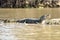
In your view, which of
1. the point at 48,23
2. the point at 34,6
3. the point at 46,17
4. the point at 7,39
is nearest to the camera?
the point at 7,39

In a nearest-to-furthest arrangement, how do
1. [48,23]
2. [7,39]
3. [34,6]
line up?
[7,39] → [48,23] → [34,6]

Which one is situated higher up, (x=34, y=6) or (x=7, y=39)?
(x=7, y=39)

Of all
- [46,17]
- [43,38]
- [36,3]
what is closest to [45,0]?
[36,3]

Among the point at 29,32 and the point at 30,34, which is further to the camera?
the point at 29,32

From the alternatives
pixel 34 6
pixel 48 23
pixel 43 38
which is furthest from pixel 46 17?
pixel 34 6

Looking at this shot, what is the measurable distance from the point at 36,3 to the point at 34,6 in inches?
47.6

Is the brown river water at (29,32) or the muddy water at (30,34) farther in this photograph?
the brown river water at (29,32)

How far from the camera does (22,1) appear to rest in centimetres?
3838

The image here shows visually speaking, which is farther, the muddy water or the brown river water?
the brown river water

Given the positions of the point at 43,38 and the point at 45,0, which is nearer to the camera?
the point at 43,38

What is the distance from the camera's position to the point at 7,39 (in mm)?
8664

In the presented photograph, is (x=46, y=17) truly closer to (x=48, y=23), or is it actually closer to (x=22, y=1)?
(x=48, y=23)

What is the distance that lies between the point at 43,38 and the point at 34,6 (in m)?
28.7

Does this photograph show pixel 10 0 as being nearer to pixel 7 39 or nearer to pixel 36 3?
pixel 36 3
